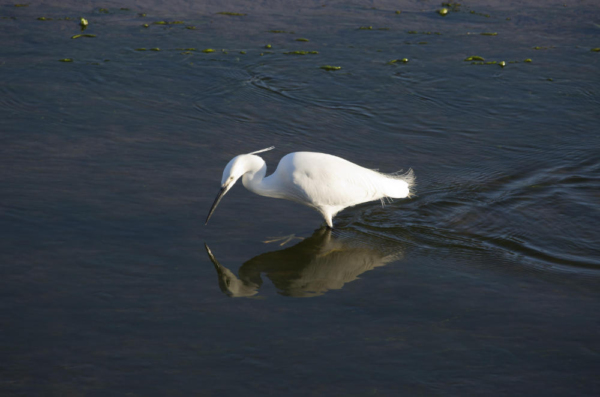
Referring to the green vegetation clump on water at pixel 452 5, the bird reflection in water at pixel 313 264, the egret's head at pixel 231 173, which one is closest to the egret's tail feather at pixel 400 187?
the bird reflection in water at pixel 313 264

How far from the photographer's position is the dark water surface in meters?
3.86

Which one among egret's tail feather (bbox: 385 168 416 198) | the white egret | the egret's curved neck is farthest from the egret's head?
egret's tail feather (bbox: 385 168 416 198)

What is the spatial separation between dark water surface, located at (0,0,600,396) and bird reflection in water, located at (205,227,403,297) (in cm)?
2

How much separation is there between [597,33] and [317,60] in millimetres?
5730

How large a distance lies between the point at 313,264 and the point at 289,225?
596 mm

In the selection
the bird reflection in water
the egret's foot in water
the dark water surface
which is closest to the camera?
the dark water surface

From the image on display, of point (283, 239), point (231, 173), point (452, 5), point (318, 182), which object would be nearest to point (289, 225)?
point (283, 239)

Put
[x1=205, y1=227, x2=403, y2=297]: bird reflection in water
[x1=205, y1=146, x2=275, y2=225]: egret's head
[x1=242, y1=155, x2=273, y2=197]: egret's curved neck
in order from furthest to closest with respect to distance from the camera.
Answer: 1. [x1=242, y1=155, x2=273, y2=197]: egret's curved neck
2. [x1=205, y1=146, x2=275, y2=225]: egret's head
3. [x1=205, y1=227, x2=403, y2=297]: bird reflection in water

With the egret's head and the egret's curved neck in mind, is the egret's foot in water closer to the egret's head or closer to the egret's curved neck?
the egret's curved neck

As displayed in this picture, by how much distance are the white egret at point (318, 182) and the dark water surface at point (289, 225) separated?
0.26 meters

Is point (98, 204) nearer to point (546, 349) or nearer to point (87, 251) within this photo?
point (87, 251)

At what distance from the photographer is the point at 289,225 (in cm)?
568

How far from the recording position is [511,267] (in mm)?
5039

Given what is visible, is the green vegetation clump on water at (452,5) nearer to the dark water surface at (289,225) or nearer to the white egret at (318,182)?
the dark water surface at (289,225)
